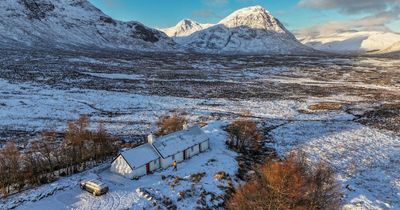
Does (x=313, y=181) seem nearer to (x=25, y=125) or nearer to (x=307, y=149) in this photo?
(x=307, y=149)

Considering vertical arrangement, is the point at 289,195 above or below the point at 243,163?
above

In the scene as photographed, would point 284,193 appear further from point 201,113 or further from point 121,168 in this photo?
point 201,113

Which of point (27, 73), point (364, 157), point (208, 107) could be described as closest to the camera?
point (364, 157)

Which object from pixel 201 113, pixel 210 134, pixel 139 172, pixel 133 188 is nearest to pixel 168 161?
pixel 139 172

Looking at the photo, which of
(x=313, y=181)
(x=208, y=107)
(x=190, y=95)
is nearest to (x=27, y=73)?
(x=190, y=95)

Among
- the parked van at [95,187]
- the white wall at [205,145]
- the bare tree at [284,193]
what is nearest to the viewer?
the bare tree at [284,193]

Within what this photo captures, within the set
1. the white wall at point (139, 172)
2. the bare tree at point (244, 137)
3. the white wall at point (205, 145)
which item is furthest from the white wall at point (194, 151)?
the white wall at point (139, 172)

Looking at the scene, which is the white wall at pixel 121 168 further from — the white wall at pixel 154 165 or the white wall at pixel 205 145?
the white wall at pixel 205 145
